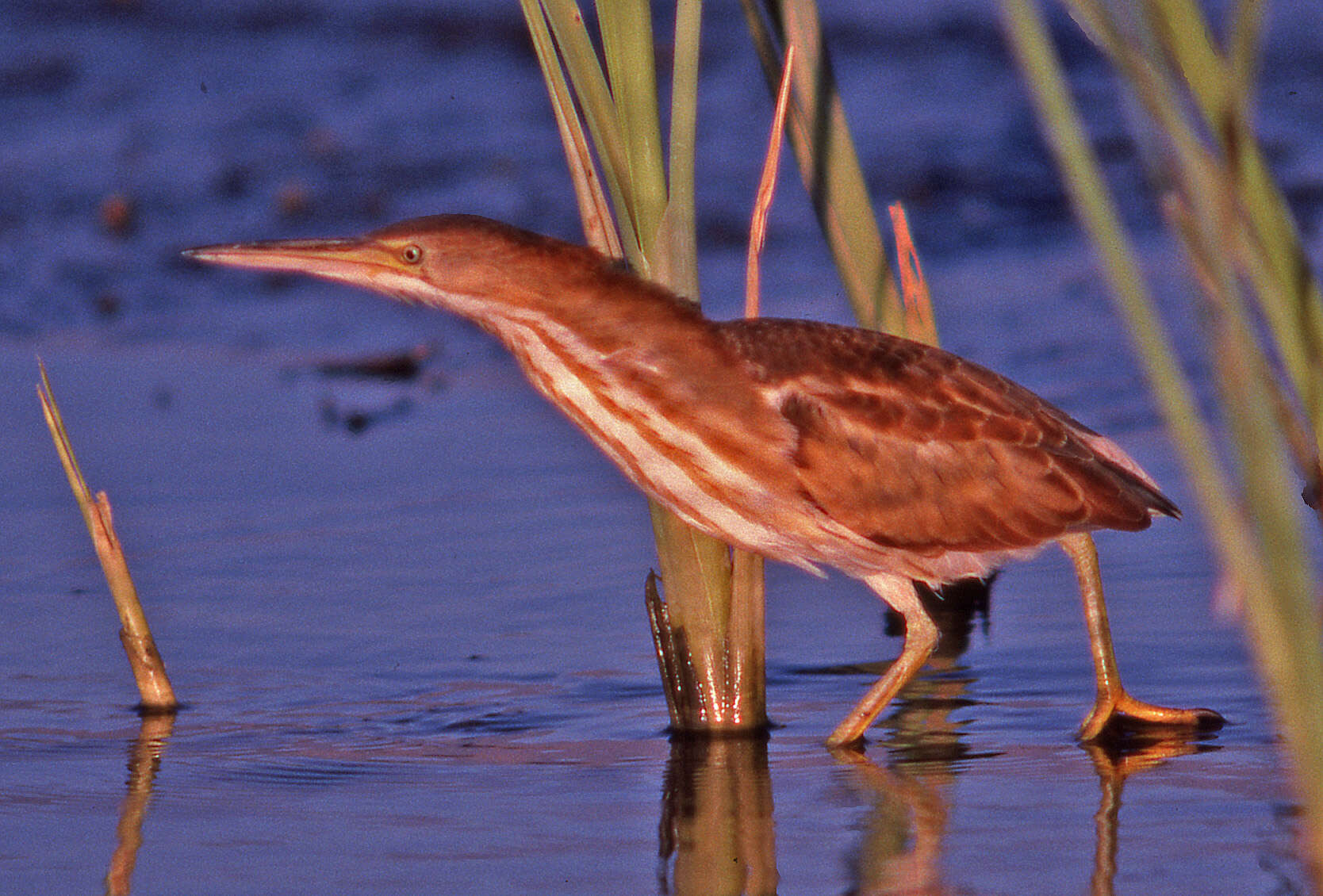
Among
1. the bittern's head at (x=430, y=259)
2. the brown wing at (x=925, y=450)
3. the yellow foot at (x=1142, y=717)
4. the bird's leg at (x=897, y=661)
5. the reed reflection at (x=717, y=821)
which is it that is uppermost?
the bittern's head at (x=430, y=259)

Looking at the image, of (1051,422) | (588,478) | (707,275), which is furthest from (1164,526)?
(707,275)

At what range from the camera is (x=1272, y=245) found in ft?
5.34

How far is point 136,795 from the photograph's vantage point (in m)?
3.03

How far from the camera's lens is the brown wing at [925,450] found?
10.7 feet

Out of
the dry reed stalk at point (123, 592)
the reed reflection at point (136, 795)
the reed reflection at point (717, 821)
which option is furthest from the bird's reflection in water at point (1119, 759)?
the dry reed stalk at point (123, 592)

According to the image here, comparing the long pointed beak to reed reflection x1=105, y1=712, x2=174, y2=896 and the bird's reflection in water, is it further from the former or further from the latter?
the bird's reflection in water

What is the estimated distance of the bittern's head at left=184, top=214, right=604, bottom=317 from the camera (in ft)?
9.77

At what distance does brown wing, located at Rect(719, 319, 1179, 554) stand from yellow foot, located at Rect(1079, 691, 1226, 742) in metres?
0.32

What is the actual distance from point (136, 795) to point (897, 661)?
127 cm

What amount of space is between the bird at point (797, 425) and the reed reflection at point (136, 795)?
32.8 inches

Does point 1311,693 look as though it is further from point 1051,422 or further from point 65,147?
point 65,147

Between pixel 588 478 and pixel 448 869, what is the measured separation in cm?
255

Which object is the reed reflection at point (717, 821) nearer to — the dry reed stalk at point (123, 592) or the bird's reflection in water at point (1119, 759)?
the bird's reflection in water at point (1119, 759)

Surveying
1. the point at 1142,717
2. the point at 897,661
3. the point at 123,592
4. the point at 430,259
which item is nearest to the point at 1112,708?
the point at 1142,717
